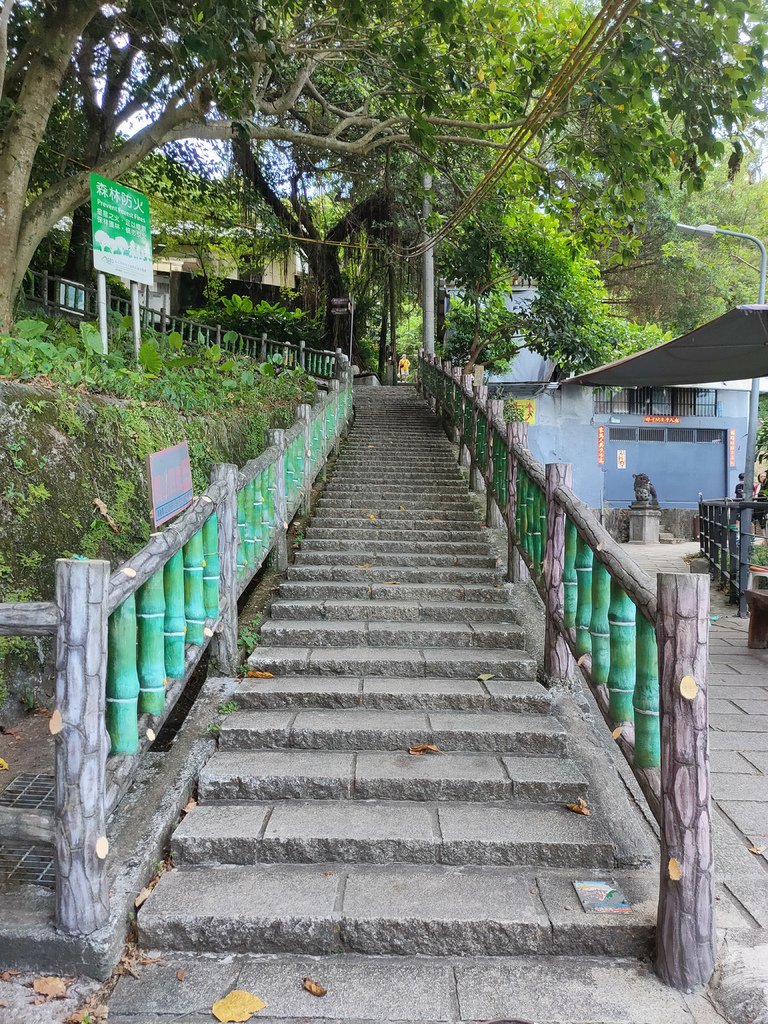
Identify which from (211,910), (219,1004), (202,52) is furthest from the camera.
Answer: (202,52)

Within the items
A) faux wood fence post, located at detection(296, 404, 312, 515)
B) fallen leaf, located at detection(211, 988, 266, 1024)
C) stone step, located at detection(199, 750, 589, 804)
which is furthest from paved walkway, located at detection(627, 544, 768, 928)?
faux wood fence post, located at detection(296, 404, 312, 515)

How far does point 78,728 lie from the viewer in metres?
2.05

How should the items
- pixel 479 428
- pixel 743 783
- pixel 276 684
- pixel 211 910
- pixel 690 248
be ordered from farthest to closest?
pixel 690 248 < pixel 479 428 < pixel 276 684 < pixel 743 783 < pixel 211 910

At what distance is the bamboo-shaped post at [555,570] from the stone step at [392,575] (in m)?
1.50

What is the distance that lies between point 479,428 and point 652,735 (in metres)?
5.27

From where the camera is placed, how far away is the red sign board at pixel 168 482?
285 centimetres

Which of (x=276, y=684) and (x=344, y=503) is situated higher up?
(x=344, y=503)

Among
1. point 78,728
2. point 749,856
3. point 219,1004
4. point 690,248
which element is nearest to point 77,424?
point 78,728

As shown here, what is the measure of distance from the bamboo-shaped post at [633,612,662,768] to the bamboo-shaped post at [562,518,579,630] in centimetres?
100

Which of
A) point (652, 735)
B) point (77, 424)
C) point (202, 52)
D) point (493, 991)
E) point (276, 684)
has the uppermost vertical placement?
point (202, 52)

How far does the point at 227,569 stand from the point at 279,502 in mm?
1438

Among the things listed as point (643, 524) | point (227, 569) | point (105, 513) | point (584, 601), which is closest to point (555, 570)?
point (584, 601)

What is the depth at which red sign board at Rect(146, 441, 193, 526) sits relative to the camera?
9.34 ft

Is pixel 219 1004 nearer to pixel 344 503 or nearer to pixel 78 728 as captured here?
pixel 78 728
